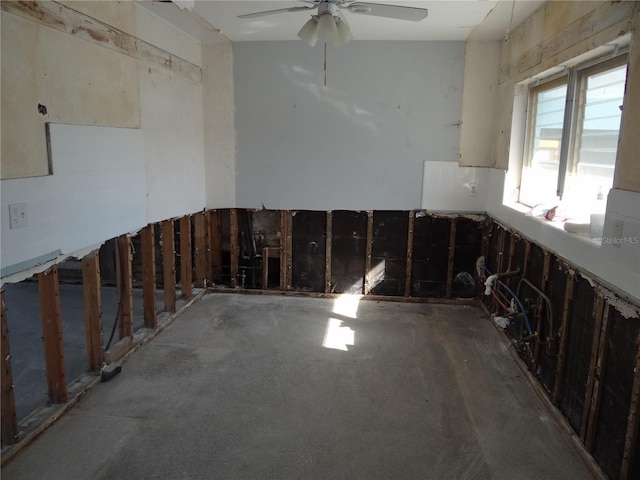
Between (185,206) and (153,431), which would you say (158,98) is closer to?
(185,206)

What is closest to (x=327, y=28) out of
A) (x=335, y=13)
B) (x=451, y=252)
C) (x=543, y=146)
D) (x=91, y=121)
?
(x=335, y=13)

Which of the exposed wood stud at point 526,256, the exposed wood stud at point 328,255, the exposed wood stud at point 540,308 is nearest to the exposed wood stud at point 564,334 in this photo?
the exposed wood stud at point 540,308

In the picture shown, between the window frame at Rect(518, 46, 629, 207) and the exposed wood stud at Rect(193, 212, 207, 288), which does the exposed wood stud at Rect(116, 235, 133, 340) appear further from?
the window frame at Rect(518, 46, 629, 207)

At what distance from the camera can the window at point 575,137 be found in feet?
9.56

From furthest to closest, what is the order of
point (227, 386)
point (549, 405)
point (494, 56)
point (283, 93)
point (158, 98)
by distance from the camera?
point (283, 93), point (494, 56), point (158, 98), point (227, 386), point (549, 405)

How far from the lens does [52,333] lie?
121 inches

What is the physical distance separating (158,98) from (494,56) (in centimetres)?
352

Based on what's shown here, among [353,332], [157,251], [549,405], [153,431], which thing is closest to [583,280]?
[549,405]

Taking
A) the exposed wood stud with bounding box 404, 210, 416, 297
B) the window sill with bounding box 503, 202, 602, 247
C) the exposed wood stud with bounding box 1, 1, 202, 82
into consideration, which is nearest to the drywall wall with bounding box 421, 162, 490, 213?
the exposed wood stud with bounding box 404, 210, 416, 297

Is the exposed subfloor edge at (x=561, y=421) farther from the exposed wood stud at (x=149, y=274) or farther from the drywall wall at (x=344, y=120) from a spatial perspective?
the exposed wood stud at (x=149, y=274)

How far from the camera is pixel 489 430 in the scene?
3.05 metres

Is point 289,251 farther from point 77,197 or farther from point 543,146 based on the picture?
point 543,146

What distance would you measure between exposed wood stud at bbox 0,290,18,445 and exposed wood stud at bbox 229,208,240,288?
3147 millimetres

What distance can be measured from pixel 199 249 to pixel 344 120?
2318 mm
